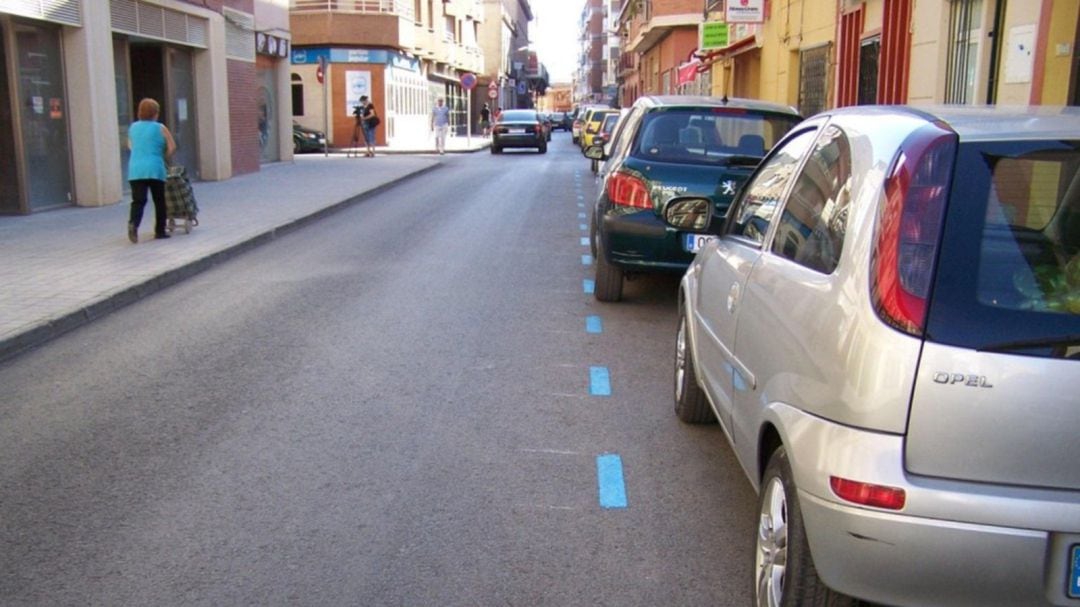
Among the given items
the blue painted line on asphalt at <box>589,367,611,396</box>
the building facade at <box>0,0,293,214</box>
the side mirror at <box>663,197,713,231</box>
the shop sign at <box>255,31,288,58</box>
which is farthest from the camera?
the shop sign at <box>255,31,288,58</box>

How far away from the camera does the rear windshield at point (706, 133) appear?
27.7 ft

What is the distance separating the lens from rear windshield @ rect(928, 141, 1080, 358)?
2584 millimetres

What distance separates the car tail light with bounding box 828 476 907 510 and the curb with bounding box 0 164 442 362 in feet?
20.3

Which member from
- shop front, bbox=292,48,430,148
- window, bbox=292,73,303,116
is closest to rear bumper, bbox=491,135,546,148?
shop front, bbox=292,48,430,148

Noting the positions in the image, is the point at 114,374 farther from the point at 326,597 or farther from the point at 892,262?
the point at 892,262

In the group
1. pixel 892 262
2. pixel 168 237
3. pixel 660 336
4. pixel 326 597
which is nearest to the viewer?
pixel 892 262

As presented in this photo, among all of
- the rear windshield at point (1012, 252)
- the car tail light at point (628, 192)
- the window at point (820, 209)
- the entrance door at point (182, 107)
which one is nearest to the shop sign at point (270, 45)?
the entrance door at point (182, 107)

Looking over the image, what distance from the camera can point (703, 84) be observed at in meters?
40.2

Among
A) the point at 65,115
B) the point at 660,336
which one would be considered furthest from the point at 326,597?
the point at 65,115

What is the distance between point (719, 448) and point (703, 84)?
120 feet

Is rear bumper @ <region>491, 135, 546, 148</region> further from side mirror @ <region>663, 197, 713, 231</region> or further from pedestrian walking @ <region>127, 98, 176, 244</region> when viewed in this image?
side mirror @ <region>663, 197, 713, 231</region>

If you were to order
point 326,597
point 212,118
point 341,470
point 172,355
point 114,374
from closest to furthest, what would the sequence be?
point 326,597
point 341,470
point 114,374
point 172,355
point 212,118

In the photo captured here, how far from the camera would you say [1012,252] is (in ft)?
8.95

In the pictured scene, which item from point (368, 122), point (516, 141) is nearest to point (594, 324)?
point (368, 122)
